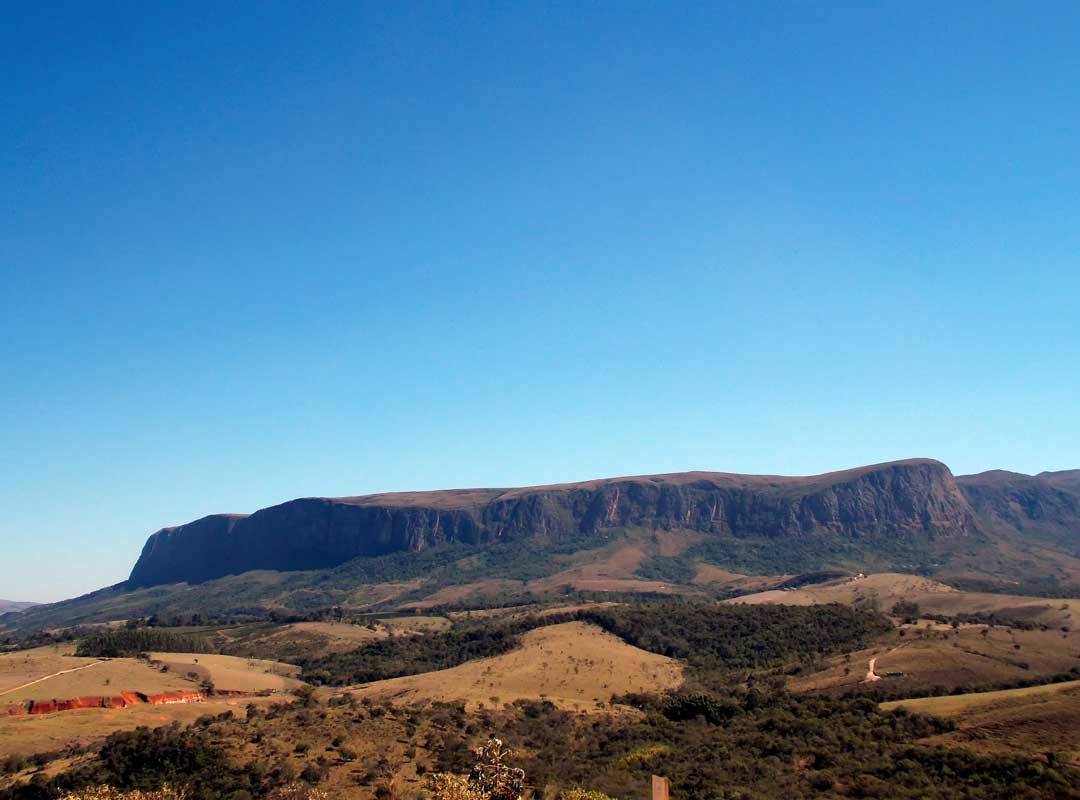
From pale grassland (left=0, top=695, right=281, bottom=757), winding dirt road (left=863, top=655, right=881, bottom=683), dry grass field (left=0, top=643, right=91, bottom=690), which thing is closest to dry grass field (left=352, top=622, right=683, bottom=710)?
pale grassland (left=0, top=695, right=281, bottom=757)

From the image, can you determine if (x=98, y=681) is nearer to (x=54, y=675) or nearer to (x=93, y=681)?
(x=93, y=681)

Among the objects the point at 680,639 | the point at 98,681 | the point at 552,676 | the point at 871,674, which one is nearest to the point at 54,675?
the point at 98,681

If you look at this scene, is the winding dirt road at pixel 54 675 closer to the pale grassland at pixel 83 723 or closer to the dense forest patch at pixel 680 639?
the pale grassland at pixel 83 723

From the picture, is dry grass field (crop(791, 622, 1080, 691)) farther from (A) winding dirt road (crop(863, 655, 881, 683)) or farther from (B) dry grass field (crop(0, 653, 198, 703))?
(B) dry grass field (crop(0, 653, 198, 703))

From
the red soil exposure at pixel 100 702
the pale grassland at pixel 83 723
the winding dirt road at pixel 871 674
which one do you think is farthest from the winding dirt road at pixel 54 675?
the winding dirt road at pixel 871 674

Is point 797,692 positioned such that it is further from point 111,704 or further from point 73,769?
point 111,704

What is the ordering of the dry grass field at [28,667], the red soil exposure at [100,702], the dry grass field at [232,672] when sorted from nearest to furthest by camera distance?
the red soil exposure at [100,702] < the dry grass field at [28,667] < the dry grass field at [232,672]

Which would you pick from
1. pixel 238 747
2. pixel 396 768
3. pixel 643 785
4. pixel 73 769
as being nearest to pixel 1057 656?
pixel 643 785
